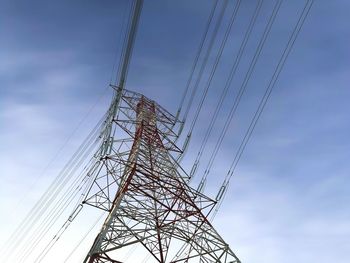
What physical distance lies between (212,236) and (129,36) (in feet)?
24.8

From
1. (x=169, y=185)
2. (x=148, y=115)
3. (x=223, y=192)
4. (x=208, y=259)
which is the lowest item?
(x=208, y=259)

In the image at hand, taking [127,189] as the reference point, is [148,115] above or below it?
above

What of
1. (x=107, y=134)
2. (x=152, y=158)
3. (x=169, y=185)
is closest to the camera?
(x=169, y=185)

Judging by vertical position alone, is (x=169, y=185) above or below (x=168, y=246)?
above

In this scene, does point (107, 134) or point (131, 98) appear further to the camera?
point (131, 98)

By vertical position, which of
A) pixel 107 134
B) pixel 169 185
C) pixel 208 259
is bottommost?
pixel 208 259

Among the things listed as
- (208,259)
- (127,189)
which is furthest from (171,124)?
(208,259)

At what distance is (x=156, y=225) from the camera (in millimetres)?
13273

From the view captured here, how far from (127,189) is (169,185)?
1.98 m

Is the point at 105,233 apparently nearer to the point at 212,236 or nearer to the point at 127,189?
the point at 127,189

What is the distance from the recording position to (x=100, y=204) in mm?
15531

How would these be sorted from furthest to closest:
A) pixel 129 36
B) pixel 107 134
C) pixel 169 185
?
pixel 107 134 < pixel 169 185 < pixel 129 36

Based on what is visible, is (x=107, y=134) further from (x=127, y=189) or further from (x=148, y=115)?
(x=127, y=189)

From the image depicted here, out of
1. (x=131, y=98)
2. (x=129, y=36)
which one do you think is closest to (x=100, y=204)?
(x=129, y=36)
